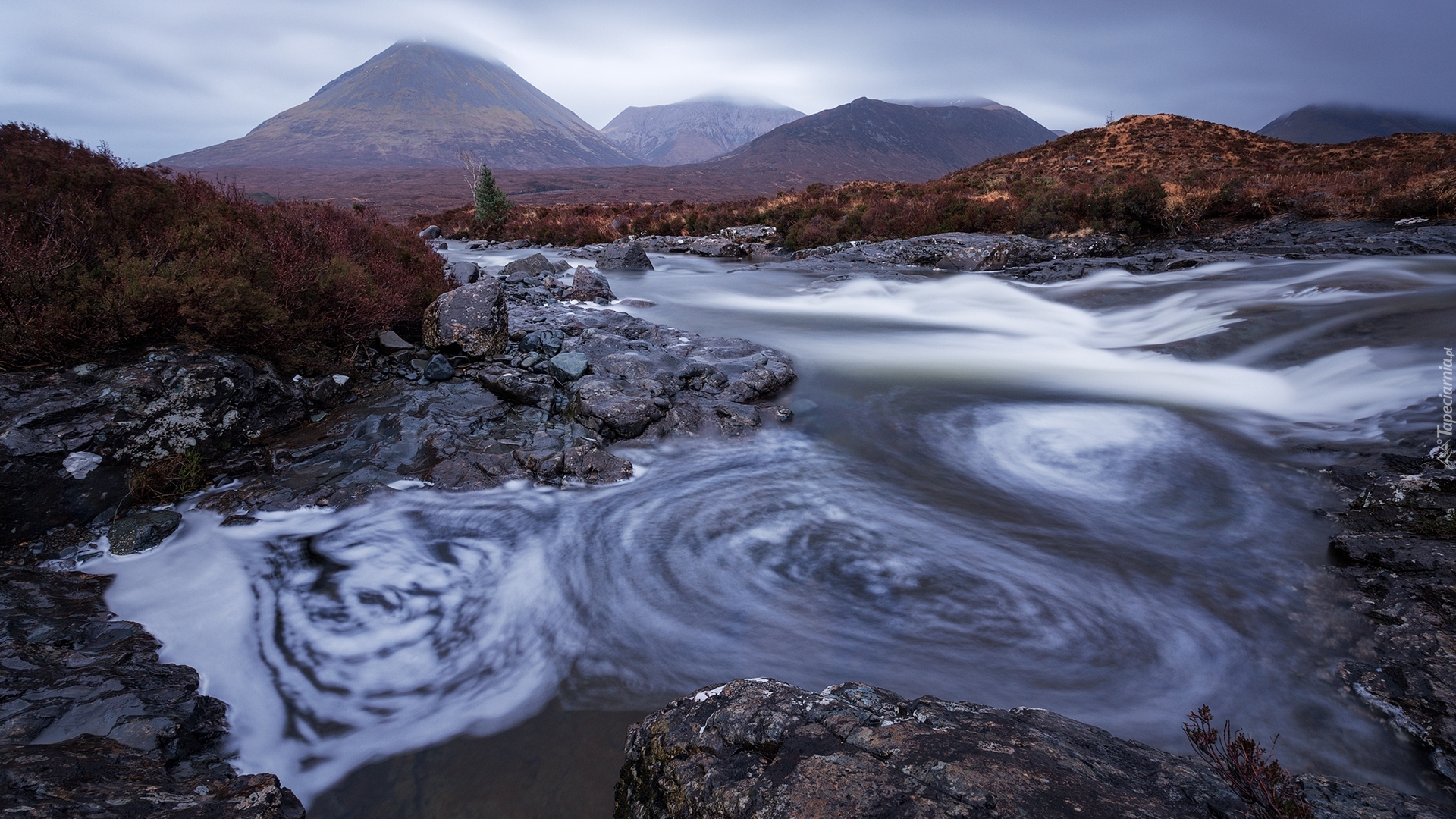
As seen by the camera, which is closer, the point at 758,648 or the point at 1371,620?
the point at 1371,620

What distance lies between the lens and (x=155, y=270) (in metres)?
5.33

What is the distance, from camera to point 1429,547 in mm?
3791

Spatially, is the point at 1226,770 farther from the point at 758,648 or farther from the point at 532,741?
the point at 532,741

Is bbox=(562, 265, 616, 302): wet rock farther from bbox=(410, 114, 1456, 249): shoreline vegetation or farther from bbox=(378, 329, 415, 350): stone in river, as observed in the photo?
bbox=(378, 329, 415, 350): stone in river

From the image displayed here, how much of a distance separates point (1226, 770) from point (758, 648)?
2.48 metres

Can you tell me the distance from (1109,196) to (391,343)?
20.4 meters

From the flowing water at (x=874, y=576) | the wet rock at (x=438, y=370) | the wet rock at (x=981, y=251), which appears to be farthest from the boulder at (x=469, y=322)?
the wet rock at (x=981, y=251)

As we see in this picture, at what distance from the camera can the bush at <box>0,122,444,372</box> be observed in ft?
15.8

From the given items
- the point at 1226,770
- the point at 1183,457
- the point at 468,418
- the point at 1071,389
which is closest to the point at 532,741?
the point at 1226,770

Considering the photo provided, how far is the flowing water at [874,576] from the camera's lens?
3.42 meters

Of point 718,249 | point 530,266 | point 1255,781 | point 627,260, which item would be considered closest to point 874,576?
point 1255,781

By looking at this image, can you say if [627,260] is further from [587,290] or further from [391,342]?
[391,342]

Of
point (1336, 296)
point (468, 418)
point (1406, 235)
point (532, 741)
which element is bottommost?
point (532, 741)

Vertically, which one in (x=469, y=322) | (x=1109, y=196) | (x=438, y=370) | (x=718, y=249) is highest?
(x=1109, y=196)
